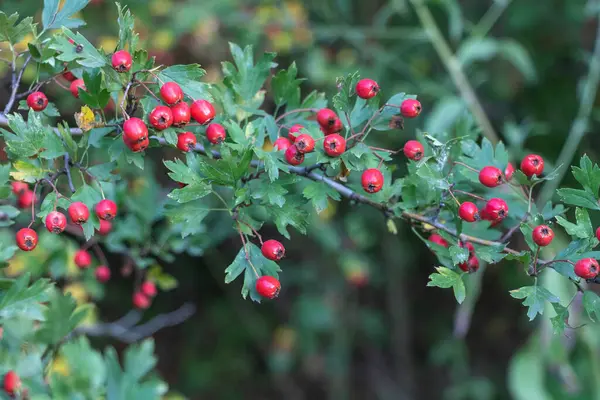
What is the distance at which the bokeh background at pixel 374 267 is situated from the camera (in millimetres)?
2422

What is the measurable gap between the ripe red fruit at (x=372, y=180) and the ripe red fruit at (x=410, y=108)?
97mm

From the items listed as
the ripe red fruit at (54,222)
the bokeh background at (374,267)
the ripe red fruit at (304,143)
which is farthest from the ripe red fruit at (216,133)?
the bokeh background at (374,267)

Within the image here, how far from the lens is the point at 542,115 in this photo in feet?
9.22

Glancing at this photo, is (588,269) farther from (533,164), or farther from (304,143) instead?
(304,143)

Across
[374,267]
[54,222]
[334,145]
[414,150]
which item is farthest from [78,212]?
[374,267]

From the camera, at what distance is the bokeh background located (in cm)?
242

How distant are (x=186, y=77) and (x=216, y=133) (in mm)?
95

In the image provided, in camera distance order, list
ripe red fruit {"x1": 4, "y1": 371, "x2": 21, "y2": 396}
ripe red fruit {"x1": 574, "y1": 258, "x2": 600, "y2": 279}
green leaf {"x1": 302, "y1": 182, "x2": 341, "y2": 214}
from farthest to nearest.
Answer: ripe red fruit {"x1": 4, "y1": 371, "x2": 21, "y2": 396} → green leaf {"x1": 302, "y1": 182, "x2": 341, "y2": 214} → ripe red fruit {"x1": 574, "y1": 258, "x2": 600, "y2": 279}

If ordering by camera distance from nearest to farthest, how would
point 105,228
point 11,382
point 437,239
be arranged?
point 437,239 < point 11,382 < point 105,228

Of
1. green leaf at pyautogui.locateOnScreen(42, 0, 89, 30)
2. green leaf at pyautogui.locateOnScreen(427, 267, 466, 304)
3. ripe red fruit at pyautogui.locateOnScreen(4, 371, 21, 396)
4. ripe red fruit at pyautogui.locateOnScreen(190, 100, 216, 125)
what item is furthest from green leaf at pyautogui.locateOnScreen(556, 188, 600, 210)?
ripe red fruit at pyautogui.locateOnScreen(4, 371, 21, 396)

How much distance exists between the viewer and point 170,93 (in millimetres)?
899

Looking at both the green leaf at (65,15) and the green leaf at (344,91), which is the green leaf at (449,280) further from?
the green leaf at (65,15)

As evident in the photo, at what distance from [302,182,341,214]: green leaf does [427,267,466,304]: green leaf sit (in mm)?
181

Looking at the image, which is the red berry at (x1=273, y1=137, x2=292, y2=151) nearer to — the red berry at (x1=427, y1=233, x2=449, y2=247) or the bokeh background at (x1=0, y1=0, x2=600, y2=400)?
the red berry at (x1=427, y1=233, x2=449, y2=247)
